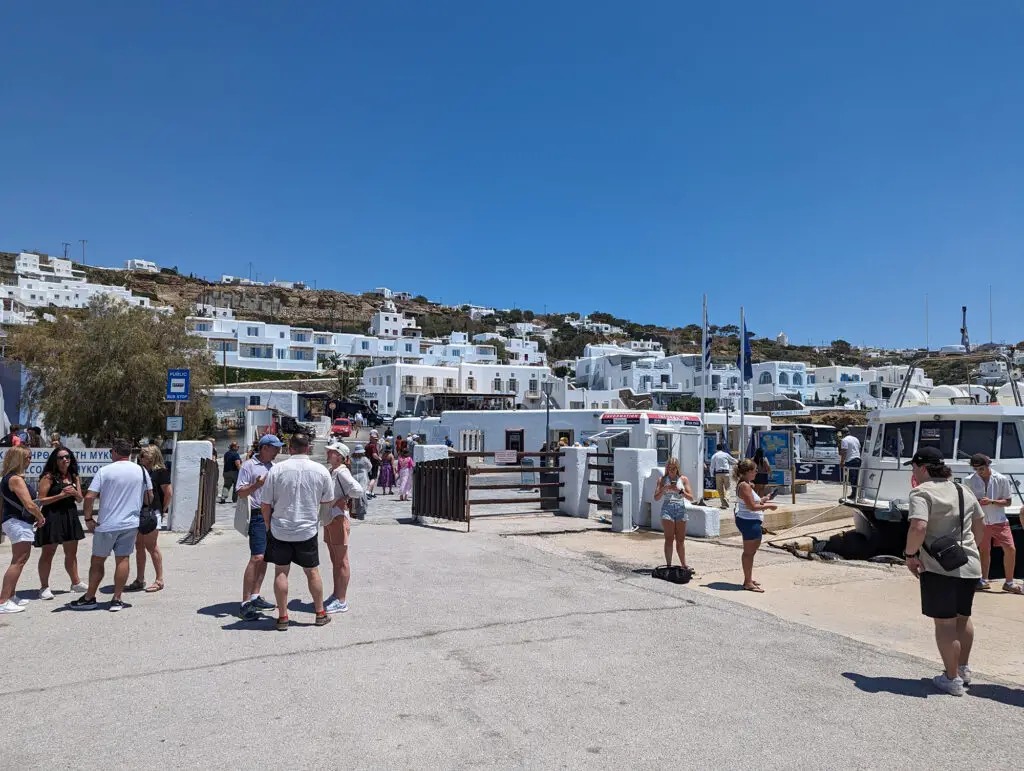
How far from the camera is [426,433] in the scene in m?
39.4

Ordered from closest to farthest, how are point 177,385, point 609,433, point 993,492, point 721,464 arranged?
point 993,492
point 177,385
point 721,464
point 609,433

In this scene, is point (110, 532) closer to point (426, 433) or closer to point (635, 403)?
point (426, 433)

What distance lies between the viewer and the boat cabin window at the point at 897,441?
560 inches

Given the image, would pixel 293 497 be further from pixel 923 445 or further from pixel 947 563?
pixel 923 445

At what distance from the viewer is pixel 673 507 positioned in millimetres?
9461

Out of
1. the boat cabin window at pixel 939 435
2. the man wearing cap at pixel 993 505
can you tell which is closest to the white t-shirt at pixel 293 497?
the man wearing cap at pixel 993 505

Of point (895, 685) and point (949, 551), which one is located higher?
point (949, 551)

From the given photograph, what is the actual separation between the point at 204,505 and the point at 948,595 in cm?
1042

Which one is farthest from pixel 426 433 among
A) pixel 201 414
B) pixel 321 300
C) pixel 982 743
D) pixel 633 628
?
pixel 321 300

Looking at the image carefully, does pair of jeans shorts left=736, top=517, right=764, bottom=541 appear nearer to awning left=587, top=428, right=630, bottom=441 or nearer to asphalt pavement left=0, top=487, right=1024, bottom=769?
asphalt pavement left=0, top=487, right=1024, bottom=769

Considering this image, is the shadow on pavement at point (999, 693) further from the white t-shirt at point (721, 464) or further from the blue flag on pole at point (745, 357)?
the blue flag on pole at point (745, 357)

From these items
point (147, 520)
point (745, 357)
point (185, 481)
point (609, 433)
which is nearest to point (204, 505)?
point (185, 481)

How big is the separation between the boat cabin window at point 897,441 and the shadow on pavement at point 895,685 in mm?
9644

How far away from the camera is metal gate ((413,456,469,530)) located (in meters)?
13.2
